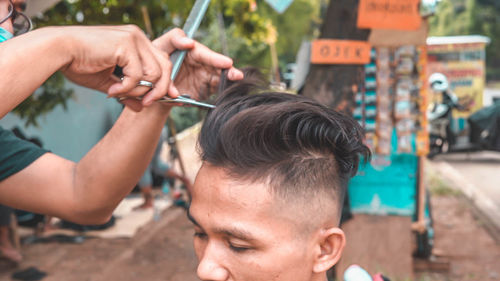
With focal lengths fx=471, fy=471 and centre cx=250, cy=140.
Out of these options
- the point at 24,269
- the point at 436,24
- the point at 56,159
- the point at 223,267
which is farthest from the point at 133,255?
the point at 436,24

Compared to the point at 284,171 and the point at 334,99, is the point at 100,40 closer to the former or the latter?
the point at 284,171

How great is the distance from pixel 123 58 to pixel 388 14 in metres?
2.50

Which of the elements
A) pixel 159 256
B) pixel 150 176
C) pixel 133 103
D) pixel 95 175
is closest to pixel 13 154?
pixel 95 175

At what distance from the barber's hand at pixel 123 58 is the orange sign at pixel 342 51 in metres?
2.24

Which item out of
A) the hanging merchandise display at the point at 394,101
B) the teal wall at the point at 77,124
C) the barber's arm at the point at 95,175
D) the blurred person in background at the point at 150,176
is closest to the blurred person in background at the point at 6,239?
the blurred person in background at the point at 150,176

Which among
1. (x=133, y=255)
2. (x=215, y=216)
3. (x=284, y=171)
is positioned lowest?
(x=133, y=255)

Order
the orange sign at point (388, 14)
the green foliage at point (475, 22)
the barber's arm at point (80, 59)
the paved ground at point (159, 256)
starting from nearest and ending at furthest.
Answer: the barber's arm at point (80, 59) → the orange sign at point (388, 14) → the paved ground at point (159, 256) → the green foliage at point (475, 22)

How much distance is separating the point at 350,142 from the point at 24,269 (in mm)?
4261

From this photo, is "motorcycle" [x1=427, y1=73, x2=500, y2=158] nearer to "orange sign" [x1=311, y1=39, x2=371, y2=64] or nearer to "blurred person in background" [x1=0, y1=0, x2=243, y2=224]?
"orange sign" [x1=311, y1=39, x2=371, y2=64]

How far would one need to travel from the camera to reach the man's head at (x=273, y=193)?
125 cm

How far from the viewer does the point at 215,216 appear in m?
1.28

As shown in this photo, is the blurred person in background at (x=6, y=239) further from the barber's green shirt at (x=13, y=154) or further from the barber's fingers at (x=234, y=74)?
the barber's fingers at (x=234, y=74)

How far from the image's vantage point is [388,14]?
3.21 meters

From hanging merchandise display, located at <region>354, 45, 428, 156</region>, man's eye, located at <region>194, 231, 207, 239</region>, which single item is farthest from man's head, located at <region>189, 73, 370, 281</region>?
hanging merchandise display, located at <region>354, 45, 428, 156</region>
